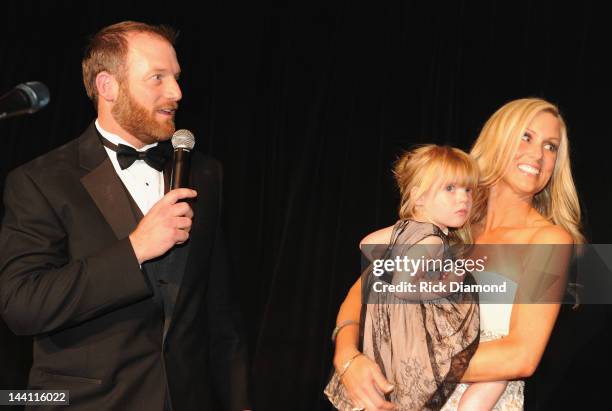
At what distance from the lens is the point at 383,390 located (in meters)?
1.96

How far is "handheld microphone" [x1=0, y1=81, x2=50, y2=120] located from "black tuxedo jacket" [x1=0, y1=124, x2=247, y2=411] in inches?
22.2

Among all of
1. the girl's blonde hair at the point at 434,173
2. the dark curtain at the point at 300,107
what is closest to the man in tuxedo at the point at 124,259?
the girl's blonde hair at the point at 434,173

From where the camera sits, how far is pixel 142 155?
2111mm

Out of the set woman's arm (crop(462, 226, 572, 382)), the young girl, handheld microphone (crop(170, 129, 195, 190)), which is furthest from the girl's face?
handheld microphone (crop(170, 129, 195, 190))

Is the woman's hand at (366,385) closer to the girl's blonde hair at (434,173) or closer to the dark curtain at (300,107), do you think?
the girl's blonde hair at (434,173)

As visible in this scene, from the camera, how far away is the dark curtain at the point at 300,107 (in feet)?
11.4

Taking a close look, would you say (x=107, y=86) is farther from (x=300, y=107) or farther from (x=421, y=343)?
(x=300, y=107)

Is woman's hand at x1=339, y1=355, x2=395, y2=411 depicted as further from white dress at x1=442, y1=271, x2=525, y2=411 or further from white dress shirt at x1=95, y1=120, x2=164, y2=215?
white dress shirt at x1=95, y1=120, x2=164, y2=215

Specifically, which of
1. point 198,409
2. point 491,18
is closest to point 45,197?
point 198,409

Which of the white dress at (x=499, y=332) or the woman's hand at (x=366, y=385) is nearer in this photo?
the woman's hand at (x=366, y=385)

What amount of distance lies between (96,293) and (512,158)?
4.47 feet

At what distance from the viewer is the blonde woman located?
196 centimetres

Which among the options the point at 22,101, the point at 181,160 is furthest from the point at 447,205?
the point at 22,101

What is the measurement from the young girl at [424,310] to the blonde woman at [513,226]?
0.04 metres
